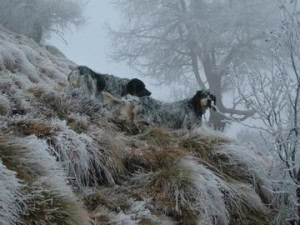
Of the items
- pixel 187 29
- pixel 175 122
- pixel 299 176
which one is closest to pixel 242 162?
pixel 299 176

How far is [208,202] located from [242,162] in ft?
2.61

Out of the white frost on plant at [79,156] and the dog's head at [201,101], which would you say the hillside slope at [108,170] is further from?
the dog's head at [201,101]

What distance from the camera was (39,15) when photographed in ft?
43.4

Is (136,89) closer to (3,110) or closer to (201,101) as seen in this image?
(201,101)

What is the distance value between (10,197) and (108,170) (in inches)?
42.2

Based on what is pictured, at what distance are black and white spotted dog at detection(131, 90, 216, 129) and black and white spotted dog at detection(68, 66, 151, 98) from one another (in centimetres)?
40

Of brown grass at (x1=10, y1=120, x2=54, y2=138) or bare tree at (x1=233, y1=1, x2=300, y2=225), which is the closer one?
brown grass at (x1=10, y1=120, x2=54, y2=138)

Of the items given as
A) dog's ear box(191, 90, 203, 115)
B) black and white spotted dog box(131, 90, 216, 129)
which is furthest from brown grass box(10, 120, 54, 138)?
dog's ear box(191, 90, 203, 115)

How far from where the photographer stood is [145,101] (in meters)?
3.89

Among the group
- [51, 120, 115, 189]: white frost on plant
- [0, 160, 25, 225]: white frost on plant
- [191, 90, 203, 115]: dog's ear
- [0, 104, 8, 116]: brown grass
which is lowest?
[0, 160, 25, 225]: white frost on plant

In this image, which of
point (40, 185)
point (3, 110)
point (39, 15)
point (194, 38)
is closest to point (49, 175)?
point (40, 185)

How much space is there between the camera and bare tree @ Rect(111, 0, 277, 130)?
438 inches

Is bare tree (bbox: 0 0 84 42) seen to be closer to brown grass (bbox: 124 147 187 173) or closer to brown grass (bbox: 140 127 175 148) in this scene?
brown grass (bbox: 140 127 175 148)

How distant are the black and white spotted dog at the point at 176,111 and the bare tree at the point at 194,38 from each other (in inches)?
240
